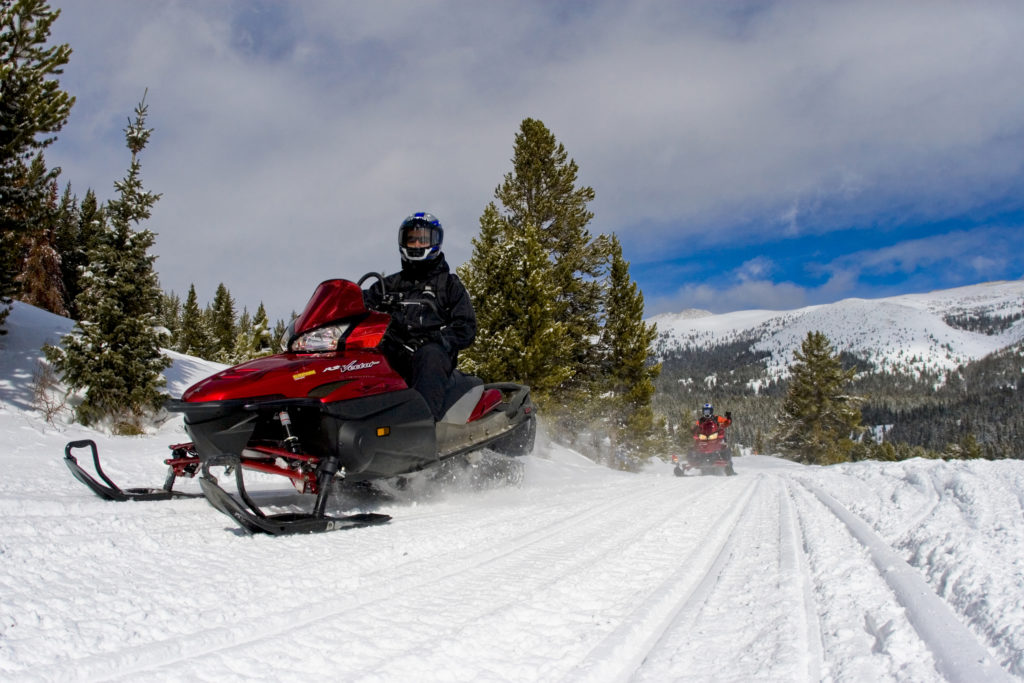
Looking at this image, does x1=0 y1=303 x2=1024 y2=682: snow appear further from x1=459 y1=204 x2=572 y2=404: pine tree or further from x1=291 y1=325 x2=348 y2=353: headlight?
x1=459 y1=204 x2=572 y2=404: pine tree

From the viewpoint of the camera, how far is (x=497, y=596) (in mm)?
2252

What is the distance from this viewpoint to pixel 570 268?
18.8 metres

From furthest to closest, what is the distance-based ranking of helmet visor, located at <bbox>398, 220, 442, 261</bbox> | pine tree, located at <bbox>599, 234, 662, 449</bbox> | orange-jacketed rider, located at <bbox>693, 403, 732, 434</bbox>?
1. pine tree, located at <bbox>599, 234, 662, 449</bbox>
2. orange-jacketed rider, located at <bbox>693, 403, 732, 434</bbox>
3. helmet visor, located at <bbox>398, 220, 442, 261</bbox>

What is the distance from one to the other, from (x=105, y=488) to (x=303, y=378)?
4.34 ft

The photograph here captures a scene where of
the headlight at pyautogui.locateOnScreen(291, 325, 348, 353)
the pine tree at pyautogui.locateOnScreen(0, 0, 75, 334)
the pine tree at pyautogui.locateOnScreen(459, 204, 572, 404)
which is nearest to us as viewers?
the headlight at pyautogui.locateOnScreen(291, 325, 348, 353)

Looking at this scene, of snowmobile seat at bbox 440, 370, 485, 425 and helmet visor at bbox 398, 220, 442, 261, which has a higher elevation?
helmet visor at bbox 398, 220, 442, 261

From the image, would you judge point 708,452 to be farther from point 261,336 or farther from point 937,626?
point 261,336

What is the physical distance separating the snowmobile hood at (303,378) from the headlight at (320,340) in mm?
53

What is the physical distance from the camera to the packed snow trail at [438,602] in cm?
163

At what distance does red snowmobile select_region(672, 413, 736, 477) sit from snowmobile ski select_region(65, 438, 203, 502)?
14.6 meters

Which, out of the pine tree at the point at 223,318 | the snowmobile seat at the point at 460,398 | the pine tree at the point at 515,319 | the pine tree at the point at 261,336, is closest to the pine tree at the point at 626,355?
the pine tree at the point at 515,319

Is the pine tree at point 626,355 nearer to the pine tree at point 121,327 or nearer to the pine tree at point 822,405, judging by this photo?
the pine tree at point 121,327

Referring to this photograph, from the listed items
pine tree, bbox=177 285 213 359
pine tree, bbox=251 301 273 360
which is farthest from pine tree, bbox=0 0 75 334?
pine tree, bbox=177 285 213 359

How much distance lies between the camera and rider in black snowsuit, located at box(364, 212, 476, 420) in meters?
4.36
